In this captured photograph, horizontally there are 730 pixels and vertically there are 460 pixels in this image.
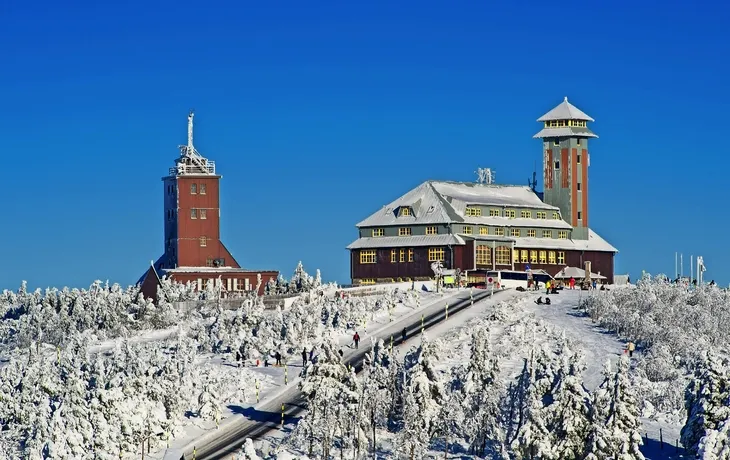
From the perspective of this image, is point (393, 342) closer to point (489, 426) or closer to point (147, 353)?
point (147, 353)

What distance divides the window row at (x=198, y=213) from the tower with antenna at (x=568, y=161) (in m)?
24.8

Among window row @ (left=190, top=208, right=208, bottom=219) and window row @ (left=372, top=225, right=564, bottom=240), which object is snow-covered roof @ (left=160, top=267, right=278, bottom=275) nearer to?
window row @ (left=190, top=208, right=208, bottom=219)

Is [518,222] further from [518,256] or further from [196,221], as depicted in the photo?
[196,221]

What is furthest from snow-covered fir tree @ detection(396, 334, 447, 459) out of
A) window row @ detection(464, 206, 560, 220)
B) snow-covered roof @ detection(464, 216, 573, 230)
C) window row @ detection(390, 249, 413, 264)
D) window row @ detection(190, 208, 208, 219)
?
window row @ detection(464, 206, 560, 220)

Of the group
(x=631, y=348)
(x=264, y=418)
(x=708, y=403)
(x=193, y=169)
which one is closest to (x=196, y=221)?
(x=193, y=169)

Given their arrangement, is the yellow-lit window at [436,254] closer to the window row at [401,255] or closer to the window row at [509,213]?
the window row at [401,255]

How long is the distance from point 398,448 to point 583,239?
5420 cm

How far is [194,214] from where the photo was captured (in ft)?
316

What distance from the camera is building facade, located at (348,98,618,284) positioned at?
97.8m

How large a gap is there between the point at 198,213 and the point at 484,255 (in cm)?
1892

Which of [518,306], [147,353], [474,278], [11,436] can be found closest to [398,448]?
[11,436]

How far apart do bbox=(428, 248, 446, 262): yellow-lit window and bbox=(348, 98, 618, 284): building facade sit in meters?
0.07

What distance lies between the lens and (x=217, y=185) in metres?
97.1

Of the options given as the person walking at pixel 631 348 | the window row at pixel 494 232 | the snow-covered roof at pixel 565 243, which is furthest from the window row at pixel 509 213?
the person walking at pixel 631 348
